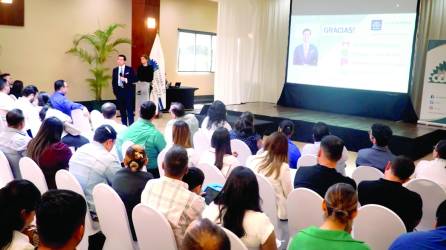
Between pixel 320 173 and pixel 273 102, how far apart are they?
8.83m

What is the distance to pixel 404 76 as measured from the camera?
8.62 m

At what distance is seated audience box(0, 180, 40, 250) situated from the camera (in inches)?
70.4

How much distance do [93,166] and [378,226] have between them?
79.9 inches

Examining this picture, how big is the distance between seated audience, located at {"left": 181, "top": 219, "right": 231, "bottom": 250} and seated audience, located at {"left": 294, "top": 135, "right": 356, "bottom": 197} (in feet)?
5.95

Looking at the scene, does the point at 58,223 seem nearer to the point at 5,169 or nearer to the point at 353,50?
the point at 5,169

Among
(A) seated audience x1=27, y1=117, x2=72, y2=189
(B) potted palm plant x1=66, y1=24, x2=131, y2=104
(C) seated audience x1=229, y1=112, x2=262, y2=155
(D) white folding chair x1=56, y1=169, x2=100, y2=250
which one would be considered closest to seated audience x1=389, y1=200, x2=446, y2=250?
(D) white folding chair x1=56, y1=169, x2=100, y2=250

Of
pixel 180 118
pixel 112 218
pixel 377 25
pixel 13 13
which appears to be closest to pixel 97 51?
pixel 13 13

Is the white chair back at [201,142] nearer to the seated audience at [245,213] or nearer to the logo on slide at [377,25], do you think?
the seated audience at [245,213]

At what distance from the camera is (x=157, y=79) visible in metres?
10.6

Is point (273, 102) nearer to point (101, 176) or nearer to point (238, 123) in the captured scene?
point (238, 123)

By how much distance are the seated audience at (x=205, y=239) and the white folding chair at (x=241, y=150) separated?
10.0ft

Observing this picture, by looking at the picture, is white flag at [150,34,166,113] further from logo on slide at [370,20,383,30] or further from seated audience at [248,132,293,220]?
seated audience at [248,132,293,220]

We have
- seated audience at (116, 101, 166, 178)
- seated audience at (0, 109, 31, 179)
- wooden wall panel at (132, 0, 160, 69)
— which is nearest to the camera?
seated audience at (0, 109, 31, 179)

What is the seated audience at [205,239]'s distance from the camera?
51.4 inches
